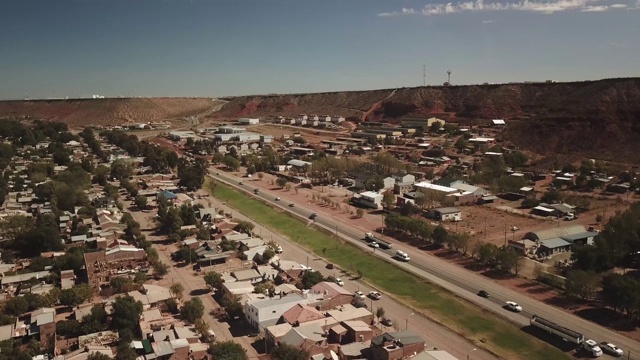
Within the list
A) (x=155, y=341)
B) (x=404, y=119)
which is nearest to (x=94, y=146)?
(x=404, y=119)

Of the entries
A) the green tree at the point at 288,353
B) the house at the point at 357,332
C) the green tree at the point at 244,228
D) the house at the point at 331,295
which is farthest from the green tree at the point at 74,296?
the house at the point at 357,332

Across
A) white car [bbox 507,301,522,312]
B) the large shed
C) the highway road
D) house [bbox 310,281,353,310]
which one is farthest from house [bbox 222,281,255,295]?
the large shed

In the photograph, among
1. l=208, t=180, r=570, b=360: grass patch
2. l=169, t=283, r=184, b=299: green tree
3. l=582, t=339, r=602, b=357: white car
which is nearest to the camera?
l=582, t=339, r=602, b=357: white car

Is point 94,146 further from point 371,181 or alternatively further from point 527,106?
point 527,106

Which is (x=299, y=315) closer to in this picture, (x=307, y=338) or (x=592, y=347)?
(x=307, y=338)

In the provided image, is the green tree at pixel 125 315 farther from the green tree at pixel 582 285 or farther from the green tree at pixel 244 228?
the green tree at pixel 582 285

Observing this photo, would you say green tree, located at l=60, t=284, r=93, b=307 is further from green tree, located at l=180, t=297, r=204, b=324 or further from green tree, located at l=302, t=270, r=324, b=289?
green tree, located at l=302, t=270, r=324, b=289

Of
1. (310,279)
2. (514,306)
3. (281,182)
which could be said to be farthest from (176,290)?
(281,182)
